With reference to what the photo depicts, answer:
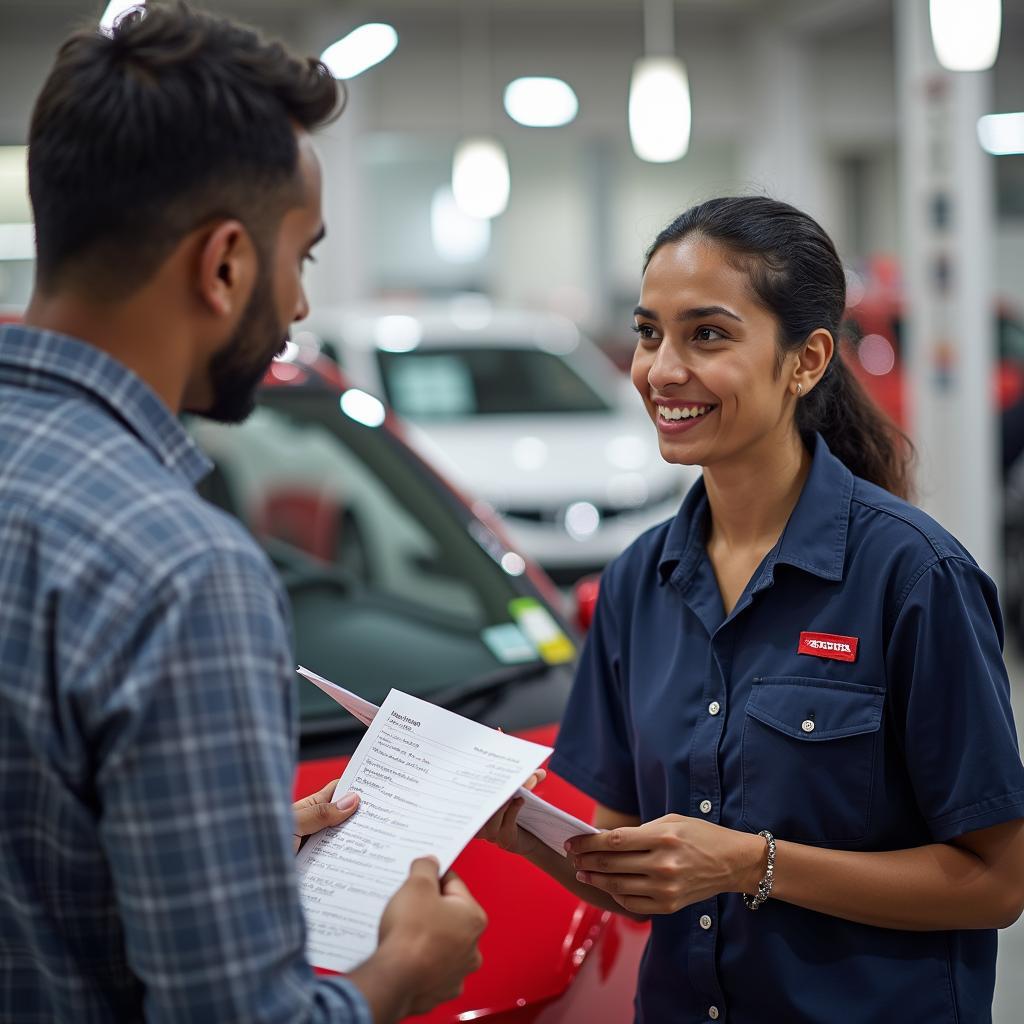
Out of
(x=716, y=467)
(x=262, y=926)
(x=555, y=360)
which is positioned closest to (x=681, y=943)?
(x=716, y=467)

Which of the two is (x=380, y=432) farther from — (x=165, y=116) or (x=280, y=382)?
(x=165, y=116)

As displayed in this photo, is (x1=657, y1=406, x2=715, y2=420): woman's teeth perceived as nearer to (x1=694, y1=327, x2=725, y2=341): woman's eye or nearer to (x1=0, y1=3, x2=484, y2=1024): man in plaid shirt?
(x1=694, y1=327, x2=725, y2=341): woman's eye

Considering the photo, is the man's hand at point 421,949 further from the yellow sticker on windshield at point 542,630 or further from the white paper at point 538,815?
the yellow sticker on windshield at point 542,630

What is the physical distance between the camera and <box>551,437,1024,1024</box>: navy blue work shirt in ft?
4.39

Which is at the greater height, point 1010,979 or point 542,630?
point 542,630

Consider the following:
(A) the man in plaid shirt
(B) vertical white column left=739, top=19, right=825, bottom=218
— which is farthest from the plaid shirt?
(B) vertical white column left=739, top=19, right=825, bottom=218

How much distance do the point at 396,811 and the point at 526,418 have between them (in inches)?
208

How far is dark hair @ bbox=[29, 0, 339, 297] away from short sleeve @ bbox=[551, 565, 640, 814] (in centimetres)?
82

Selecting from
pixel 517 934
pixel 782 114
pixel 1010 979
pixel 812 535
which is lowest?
pixel 1010 979

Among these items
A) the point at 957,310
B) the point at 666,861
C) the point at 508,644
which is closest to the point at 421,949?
the point at 666,861

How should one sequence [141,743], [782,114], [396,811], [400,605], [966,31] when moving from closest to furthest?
[141,743]
[396,811]
[400,605]
[966,31]
[782,114]

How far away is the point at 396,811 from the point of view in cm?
119

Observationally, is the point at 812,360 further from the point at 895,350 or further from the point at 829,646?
the point at 895,350

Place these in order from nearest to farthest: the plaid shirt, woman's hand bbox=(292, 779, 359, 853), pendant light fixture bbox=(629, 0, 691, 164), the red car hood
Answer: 1. the plaid shirt
2. woman's hand bbox=(292, 779, 359, 853)
3. the red car hood
4. pendant light fixture bbox=(629, 0, 691, 164)
